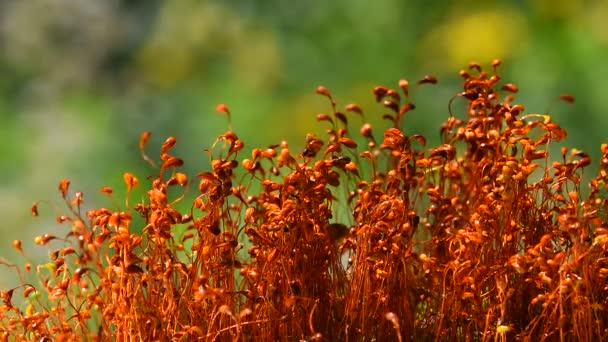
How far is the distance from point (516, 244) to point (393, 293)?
22 centimetres

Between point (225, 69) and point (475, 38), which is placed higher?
point (225, 69)

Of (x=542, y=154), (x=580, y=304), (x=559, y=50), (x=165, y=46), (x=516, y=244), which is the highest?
(x=165, y=46)

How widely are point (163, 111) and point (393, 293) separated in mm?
3344

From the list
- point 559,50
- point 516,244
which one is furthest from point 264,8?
point 516,244

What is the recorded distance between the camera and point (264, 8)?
190 inches

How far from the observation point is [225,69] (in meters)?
4.81

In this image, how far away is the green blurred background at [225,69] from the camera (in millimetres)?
4152

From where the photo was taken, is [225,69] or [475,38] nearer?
[475,38]

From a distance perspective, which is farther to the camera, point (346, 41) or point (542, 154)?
point (346, 41)

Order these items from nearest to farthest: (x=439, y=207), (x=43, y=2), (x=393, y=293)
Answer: (x=393, y=293) → (x=439, y=207) → (x=43, y=2)

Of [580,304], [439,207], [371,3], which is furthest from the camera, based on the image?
[371,3]

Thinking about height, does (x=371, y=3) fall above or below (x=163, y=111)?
above

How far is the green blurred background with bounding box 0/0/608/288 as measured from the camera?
13.6 feet

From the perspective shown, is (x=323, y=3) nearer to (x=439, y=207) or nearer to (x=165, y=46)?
(x=165, y=46)
